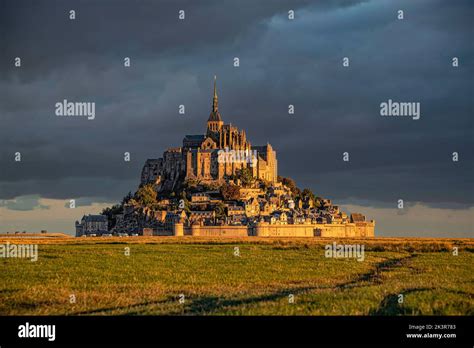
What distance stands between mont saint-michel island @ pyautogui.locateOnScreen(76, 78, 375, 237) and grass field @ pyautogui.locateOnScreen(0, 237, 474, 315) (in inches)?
3894

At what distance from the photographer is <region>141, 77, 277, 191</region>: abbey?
169375 mm

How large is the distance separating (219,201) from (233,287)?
129166mm

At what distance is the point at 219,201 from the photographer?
158m

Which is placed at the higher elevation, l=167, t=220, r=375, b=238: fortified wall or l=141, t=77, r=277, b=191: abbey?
l=141, t=77, r=277, b=191: abbey

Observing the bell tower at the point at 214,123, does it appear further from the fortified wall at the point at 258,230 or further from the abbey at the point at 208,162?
the fortified wall at the point at 258,230

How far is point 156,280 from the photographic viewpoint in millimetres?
32062

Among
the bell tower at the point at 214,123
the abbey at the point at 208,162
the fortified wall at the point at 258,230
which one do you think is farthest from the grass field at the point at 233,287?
the bell tower at the point at 214,123

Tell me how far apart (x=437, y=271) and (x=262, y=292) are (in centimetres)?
1614

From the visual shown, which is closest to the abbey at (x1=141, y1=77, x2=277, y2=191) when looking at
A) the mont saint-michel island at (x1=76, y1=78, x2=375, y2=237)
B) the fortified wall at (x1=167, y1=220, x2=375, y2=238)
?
the mont saint-michel island at (x1=76, y1=78, x2=375, y2=237)

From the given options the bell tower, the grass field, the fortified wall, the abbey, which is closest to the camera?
the grass field

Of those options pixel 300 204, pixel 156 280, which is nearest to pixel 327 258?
pixel 156 280

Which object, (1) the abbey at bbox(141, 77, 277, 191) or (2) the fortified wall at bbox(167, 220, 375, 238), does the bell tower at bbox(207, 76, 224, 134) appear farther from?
(2) the fortified wall at bbox(167, 220, 375, 238)
